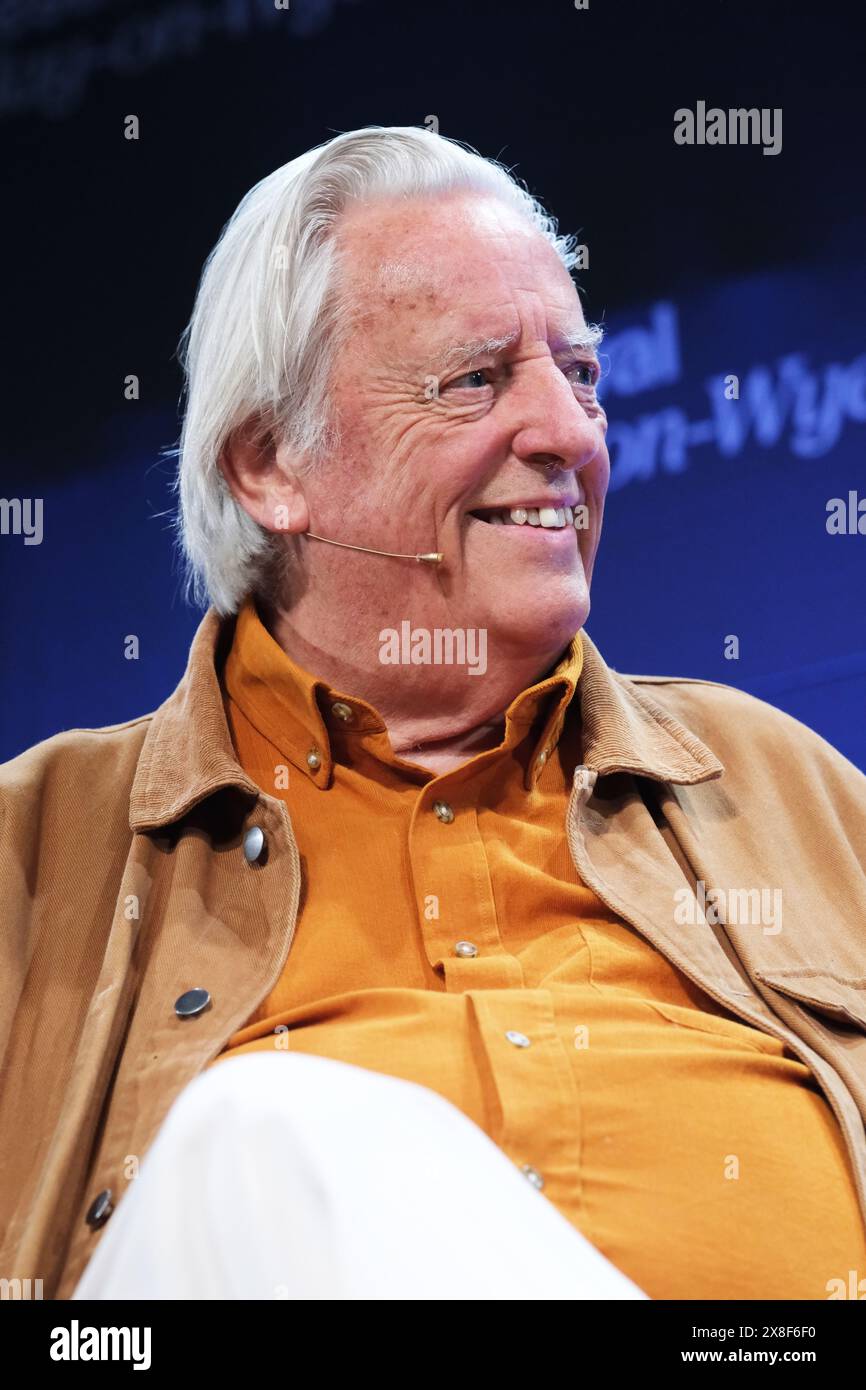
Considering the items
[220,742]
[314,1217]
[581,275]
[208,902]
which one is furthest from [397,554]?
[314,1217]

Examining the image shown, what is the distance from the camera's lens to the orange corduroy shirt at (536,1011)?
1.45 m

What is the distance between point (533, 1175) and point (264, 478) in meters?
0.93

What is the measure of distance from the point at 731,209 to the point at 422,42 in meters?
0.51

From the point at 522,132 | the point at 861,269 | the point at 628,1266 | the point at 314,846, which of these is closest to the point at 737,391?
the point at 861,269

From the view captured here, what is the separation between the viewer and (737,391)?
2.32m

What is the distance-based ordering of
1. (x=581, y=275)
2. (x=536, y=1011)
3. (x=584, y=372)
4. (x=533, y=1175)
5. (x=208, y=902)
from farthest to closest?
(x=581, y=275) < (x=584, y=372) < (x=208, y=902) < (x=536, y=1011) < (x=533, y=1175)

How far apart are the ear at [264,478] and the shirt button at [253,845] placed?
0.40 metres

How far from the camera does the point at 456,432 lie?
1792mm

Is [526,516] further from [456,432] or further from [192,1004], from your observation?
[192,1004]

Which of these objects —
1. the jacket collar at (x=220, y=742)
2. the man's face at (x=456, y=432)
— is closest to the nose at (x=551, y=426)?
the man's face at (x=456, y=432)

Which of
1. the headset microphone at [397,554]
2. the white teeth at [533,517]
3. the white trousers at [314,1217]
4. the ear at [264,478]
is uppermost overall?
the ear at [264,478]

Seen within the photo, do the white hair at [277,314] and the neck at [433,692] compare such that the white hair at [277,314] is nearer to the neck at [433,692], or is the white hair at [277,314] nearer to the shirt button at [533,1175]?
the neck at [433,692]

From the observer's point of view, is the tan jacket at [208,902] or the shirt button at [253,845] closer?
the tan jacket at [208,902]
